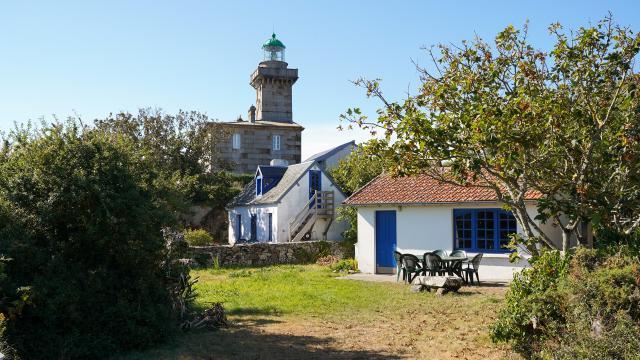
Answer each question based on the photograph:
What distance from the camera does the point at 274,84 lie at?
48.7 meters

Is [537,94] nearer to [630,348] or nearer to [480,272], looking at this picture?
[630,348]

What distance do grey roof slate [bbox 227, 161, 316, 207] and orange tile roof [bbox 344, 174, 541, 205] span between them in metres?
9.16

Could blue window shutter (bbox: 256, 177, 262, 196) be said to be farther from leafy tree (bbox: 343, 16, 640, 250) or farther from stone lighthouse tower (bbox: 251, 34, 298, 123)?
leafy tree (bbox: 343, 16, 640, 250)

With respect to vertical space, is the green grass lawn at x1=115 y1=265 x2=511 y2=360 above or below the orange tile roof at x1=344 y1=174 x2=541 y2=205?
below

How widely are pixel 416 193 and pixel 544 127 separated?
1235cm

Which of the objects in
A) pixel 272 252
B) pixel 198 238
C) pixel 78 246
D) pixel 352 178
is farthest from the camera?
pixel 352 178

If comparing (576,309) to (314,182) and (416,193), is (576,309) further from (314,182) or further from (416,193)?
(314,182)

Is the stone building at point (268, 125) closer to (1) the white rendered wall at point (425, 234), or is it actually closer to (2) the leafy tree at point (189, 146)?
(2) the leafy tree at point (189, 146)

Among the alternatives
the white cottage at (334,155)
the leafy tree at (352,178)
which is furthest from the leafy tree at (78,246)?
the white cottage at (334,155)

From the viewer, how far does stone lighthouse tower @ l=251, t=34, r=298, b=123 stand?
48328 mm

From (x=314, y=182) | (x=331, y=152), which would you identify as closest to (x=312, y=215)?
(x=314, y=182)

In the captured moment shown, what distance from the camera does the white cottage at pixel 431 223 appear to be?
18922mm

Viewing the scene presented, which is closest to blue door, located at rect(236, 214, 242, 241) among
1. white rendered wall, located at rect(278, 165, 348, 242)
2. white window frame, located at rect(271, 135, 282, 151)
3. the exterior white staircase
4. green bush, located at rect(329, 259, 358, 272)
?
white rendered wall, located at rect(278, 165, 348, 242)

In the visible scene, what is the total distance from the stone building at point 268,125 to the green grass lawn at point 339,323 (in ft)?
92.6
